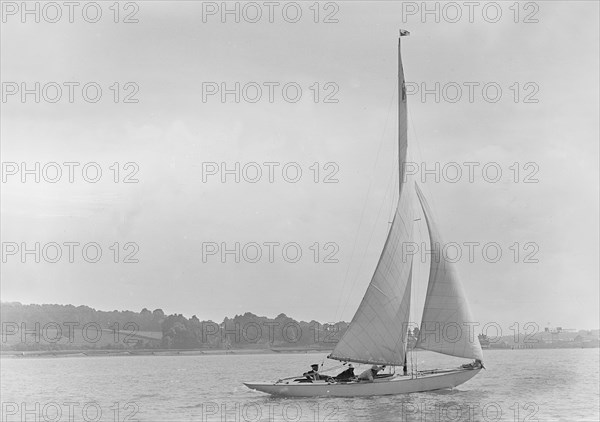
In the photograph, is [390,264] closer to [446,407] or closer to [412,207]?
[412,207]

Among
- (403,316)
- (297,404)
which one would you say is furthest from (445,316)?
(297,404)

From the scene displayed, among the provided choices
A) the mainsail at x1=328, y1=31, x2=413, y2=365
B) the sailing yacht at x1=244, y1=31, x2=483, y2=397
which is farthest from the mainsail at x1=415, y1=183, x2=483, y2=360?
the mainsail at x1=328, y1=31, x2=413, y2=365

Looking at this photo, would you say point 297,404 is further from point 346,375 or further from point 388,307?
point 388,307

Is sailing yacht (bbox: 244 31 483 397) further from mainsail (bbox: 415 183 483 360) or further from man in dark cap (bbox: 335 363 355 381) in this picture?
man in dark cap (bbox: 335 363 355 381)

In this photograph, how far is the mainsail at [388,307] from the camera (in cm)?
4566

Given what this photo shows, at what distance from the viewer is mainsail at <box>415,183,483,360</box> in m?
45.0

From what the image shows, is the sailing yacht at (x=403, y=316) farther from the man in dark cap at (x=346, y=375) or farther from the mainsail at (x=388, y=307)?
the man in dark cap at (x=346, y=375)

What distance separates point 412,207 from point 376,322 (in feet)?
21.2

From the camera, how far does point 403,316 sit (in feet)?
150

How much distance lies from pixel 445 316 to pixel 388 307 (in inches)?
119

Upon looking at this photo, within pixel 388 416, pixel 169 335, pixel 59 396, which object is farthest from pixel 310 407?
pixel 169 335

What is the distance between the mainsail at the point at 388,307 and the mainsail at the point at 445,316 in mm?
1251

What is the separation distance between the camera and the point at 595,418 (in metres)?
40.3

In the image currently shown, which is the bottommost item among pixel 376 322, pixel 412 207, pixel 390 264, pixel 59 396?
pixel 59 396
